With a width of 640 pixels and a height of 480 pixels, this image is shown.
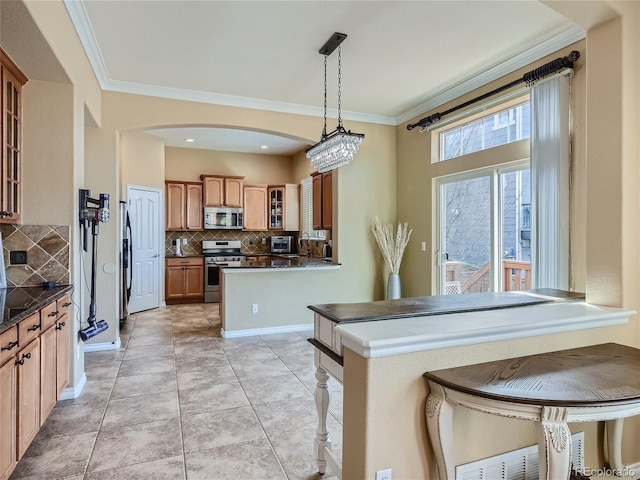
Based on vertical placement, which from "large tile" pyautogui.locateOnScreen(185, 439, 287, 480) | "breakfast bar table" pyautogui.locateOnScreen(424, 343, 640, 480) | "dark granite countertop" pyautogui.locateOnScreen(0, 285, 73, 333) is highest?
"dark granite countertop" pyautogui.locateOnScreen(0, 285, 73, 333)

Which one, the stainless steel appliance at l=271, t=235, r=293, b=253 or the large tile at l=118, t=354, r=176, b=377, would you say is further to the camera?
the stainless steel appliance at l=271, t=235, r=293, b=253

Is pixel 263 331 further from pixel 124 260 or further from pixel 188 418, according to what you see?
pixel 124 260

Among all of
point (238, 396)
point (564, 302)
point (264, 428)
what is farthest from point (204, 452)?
point (564, 302)

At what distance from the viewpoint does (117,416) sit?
8.96 ft

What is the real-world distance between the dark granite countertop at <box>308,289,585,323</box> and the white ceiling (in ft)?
6.71

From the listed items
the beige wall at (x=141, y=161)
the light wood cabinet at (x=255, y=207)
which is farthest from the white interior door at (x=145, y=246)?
the light wood cabinet at (x=255, y=207)

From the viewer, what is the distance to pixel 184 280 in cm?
718

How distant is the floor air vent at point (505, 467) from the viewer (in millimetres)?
1609

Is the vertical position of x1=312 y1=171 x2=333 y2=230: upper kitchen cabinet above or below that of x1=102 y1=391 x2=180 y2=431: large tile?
above

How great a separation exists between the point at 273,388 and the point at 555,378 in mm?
2331

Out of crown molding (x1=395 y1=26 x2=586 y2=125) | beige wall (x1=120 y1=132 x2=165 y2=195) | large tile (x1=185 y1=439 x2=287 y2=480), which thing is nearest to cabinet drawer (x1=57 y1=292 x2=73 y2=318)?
large tile (x1=185 y1=439 x2=287 y2=480)

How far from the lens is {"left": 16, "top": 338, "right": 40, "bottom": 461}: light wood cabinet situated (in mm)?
1946

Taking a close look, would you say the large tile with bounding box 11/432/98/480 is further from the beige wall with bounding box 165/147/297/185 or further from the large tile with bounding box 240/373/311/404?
the beige wall with bounding box 165/147/297/185

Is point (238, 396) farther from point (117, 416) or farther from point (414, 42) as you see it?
point (414, 42)
